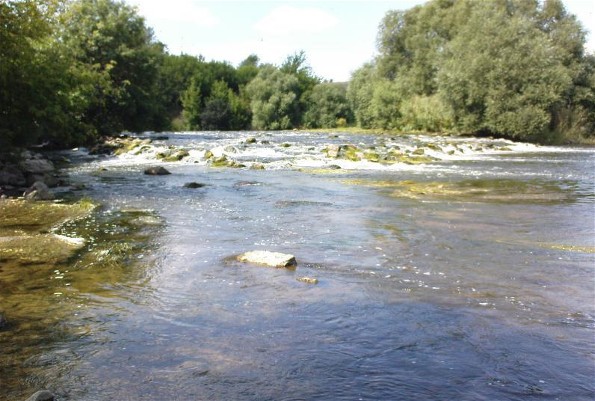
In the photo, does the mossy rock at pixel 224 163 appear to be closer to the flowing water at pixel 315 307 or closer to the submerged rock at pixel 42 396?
the flowing water at pixel 315 307

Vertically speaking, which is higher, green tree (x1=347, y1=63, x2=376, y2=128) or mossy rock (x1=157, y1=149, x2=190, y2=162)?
green tree (x1=347, y1=63, x2=376, y2=128)

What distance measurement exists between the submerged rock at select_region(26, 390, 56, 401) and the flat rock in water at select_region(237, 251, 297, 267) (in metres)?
3.93

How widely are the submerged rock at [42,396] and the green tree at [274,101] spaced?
220ft

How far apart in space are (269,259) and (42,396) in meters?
4.11

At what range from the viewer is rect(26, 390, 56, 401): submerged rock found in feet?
11.7

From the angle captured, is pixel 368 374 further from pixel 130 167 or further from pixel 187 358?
pixel 130 167

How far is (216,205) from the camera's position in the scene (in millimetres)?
13039

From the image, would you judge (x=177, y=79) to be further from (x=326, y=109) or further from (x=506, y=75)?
(x=506, y=75)

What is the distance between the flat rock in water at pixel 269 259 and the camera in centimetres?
736

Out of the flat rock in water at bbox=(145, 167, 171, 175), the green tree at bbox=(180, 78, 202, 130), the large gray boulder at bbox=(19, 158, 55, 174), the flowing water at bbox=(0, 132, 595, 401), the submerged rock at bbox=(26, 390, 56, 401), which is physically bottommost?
the flowing water at bbox=(0, 132, 595, 401)

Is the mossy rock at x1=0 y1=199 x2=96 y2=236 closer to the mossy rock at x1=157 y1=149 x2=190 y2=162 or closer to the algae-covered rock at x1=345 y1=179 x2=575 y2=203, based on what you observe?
the algae-covered rock at x1=345 y1=179 x2=575 y2=203

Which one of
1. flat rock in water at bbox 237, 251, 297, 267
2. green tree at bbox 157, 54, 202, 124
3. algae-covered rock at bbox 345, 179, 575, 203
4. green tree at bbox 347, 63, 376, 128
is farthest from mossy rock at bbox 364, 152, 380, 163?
green tree at bbox 157, 54, 202, 124

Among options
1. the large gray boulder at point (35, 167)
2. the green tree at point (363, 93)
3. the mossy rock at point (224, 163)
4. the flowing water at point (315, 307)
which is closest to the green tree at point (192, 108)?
the green tree at point (363, 93)

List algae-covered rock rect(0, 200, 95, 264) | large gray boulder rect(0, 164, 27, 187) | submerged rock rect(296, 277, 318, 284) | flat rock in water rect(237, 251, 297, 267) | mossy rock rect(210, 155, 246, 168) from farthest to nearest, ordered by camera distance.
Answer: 1. mossy rock rect(210, 155, 246, 168)
2. large gray boulder rect(0, 164, 27, 187)
3. algae-covered rock rect(0, 200, 95, 264)
4. flat rock in water rect(237, 251, 297, 267)
5. submerged rock rect(296, 277, 318, 284)
